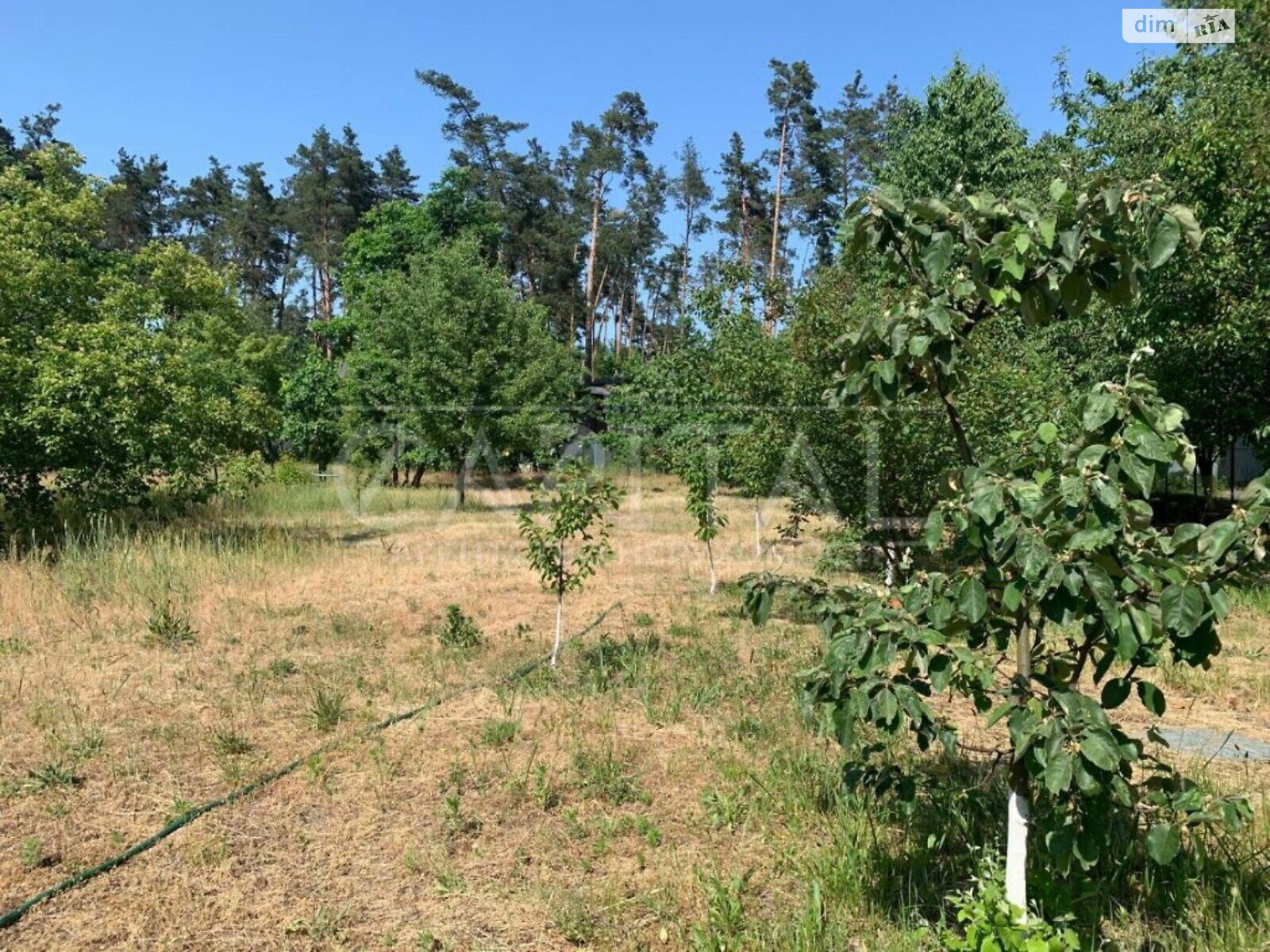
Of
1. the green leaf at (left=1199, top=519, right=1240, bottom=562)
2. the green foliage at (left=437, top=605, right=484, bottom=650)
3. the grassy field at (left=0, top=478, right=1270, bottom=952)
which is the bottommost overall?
the grassy field at (left=0, top=478, right=1270, bottom=952)

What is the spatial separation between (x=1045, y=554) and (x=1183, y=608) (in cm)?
31

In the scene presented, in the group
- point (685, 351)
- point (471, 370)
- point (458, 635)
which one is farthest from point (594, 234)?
point (458, 635)

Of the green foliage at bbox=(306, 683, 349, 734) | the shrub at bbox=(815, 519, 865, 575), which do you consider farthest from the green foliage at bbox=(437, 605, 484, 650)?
the shrub at bbox=(815, 519, 865, 575)

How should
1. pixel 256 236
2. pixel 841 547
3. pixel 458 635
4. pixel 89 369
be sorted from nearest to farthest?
pixel 458 635
pixel 841 547
pixel 89 369
pixel 256 236

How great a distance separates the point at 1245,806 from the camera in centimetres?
231

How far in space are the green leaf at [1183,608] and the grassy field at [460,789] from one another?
1505mm

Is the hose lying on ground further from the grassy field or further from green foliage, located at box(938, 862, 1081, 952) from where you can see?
green foliage, located at box(938, 862, 1081, 952)

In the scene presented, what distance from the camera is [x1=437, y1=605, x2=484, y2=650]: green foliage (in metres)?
6.86

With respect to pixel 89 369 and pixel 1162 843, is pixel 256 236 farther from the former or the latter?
pixel 1162 843

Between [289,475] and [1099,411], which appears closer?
[1099,411]

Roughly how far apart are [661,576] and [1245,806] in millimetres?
8539

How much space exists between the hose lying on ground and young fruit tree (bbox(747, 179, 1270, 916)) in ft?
9.70

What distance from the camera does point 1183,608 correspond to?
73.5 inches

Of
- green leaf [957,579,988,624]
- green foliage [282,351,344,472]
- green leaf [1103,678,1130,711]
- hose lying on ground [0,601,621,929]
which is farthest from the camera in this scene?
green foliage [282,351,344,472]
